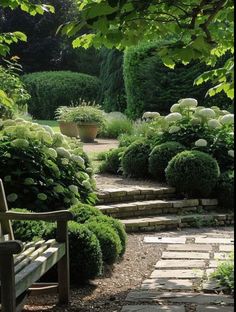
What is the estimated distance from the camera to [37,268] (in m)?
3.58

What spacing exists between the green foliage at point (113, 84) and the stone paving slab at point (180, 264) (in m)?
16.1

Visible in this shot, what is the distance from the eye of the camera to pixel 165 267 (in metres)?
5.54

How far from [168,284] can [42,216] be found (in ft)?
4.02

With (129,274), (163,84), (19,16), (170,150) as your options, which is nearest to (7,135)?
(129,274)

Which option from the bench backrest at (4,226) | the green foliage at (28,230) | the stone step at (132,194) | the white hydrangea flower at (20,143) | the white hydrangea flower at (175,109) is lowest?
the stone step at (132,194)

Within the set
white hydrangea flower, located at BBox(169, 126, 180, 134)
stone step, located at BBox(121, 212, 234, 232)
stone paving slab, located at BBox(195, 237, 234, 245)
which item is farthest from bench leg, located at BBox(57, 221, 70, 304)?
white hydrangea flower, located at BBox(169, 126, 180, 134)

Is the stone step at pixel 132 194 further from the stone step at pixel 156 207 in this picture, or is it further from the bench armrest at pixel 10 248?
the bench armrest at pixel 10 248

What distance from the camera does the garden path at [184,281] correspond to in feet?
13.9

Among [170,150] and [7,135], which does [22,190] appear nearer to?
[7,135]

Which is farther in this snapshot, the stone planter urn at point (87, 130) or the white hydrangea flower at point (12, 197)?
the stone planter urn at point (87, 130)

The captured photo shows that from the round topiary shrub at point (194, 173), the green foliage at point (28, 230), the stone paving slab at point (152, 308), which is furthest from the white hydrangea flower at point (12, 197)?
the round topiary shrub at point (194, 173)

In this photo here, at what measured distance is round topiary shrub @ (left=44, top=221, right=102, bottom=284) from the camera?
15.6ft

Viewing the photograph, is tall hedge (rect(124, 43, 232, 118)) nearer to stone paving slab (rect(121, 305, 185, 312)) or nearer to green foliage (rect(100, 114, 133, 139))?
green foliage (rect(100, 114, 133, 139))

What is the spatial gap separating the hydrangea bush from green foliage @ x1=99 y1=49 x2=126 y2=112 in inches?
591
